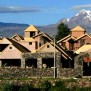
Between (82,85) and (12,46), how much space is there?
2718cm

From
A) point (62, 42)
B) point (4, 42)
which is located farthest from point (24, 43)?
point (62, 42)

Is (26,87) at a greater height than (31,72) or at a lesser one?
lesser

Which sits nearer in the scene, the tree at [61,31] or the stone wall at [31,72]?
the stone wall at [31,72]

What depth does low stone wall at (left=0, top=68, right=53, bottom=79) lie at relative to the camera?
70.9 meters

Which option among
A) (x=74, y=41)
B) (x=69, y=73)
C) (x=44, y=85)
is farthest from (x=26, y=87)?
(x=74, y=41)

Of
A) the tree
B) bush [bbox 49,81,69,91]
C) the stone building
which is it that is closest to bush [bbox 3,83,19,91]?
bush [bbox 49,81,69,91]

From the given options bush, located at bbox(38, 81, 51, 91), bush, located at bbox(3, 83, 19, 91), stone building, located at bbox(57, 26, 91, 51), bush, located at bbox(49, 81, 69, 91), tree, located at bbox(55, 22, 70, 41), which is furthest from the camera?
tree, located at bbox(55, 22, 70, 41)

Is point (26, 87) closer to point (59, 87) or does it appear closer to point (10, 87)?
point (10, 87)

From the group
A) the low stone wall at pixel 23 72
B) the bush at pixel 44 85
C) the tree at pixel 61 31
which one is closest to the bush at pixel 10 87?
the bush at pixel 44 85

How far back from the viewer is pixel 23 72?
71000 mm

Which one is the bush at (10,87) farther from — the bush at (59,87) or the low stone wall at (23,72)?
the low stone wall at (23,72)

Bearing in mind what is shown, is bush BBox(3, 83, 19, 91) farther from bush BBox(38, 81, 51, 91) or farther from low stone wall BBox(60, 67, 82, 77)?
low stone wall BBox(60, 67, 82, 77)

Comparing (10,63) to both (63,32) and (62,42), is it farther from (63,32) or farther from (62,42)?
(63,32)

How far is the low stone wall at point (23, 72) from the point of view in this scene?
70.9 meters
